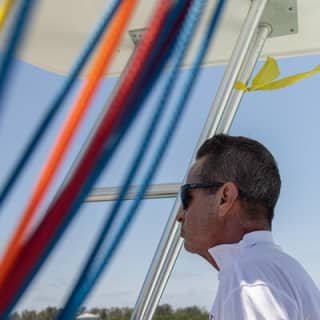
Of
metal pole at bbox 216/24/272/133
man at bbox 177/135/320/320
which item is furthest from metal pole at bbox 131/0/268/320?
man at bbox 177/135/320/320

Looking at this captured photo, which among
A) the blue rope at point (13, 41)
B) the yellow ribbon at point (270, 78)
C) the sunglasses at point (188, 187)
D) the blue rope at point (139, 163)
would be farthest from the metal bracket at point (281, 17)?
the blue rope at point (13, 41)

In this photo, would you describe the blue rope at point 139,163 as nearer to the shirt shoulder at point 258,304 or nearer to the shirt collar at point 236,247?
the shirt shoulder at point 258,304

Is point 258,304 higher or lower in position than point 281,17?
lower

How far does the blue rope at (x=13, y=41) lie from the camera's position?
38 cm

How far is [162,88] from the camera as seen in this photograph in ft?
1.77

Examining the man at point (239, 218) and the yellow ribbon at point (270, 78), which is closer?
the man at point (239, 218)

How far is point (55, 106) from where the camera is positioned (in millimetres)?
479

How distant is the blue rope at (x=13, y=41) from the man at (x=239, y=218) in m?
0.77

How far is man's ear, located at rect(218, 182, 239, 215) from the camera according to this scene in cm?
138

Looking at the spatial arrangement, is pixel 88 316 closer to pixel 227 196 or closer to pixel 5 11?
pixel 227 196

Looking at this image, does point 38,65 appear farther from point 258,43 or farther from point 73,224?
point 73,224

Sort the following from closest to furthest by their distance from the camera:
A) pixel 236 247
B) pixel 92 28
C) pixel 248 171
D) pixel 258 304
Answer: pixel 258 304
pixel 236 247
pixel 248 171
pixel 92 28

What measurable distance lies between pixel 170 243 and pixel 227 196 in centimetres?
55

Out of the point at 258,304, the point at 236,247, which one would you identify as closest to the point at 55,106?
the point at 258,304
